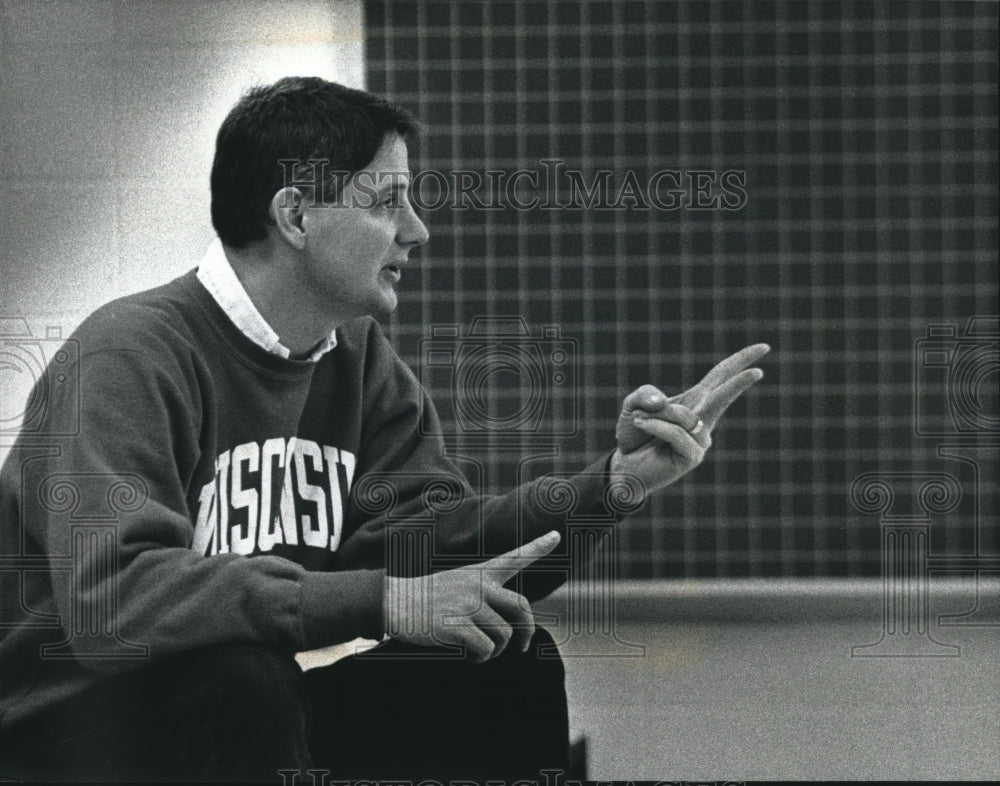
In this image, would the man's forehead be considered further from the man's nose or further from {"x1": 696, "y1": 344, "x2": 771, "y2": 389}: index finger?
{"x1": 696, "y1": 344, "x2": 771, "y2": 389}: index finger

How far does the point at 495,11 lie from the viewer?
1414 mm

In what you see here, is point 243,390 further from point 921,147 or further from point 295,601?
point 921,147

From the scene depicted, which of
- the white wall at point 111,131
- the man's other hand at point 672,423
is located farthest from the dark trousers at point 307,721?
the white wall at point 111,131

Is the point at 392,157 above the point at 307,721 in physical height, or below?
above

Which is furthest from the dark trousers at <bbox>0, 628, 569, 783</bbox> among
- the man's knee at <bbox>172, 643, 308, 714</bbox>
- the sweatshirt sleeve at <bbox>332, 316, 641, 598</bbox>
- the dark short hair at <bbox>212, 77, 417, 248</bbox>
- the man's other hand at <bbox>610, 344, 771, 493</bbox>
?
the dark short hair at <bbox>212, 77, 417, 248</bbox>

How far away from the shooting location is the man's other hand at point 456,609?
122 centimetres

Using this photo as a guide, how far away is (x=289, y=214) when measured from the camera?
1307 mm

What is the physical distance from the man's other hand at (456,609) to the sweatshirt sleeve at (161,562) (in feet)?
0.09

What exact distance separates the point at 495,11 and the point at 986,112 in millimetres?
616

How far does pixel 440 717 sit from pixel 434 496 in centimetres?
22

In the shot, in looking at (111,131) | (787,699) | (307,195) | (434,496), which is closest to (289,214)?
(307,195)

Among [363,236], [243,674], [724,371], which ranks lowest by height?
[243,674]

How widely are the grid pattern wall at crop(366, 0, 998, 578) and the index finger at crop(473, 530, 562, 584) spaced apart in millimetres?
99

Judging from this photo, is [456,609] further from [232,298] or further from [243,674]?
[232,298]
